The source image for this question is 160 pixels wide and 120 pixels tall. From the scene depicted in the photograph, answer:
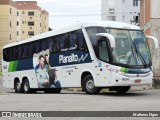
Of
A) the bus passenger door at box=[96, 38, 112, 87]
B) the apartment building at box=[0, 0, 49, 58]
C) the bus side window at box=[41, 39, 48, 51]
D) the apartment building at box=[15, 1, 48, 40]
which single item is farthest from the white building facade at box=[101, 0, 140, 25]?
the bus passenger door at box=[96, 38, 112, 87]

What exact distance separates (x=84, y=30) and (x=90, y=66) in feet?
5.51

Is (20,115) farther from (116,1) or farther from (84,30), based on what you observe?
(116,1)

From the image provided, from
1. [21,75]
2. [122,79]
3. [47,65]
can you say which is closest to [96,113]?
[122,79]

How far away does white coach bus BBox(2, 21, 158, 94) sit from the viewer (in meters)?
18.6

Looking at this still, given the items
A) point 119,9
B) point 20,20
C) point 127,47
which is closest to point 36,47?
point 127,47

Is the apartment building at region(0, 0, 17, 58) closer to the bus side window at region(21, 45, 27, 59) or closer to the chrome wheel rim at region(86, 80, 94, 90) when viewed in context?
the bus side window at region(21, 45, 27, 59)

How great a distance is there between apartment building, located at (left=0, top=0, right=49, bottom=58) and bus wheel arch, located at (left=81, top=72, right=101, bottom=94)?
7703 cm

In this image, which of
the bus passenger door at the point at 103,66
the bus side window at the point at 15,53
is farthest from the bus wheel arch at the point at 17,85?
the bus passenger door at the point at 103,66

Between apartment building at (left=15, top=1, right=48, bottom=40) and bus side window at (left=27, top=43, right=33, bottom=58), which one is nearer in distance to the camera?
bus side window at (left=27, top=43, right=33, bottom=58)

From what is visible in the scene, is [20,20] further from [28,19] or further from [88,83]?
Answer: [88,83]

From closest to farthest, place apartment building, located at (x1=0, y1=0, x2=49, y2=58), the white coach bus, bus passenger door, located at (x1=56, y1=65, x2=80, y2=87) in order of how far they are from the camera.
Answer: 1. the white coach bus
2. bus passenger door, located at (x1=56, y1=65, x2=80, y2=87)
3. apartment building, located at (x1=0, y1=0, x2=49, y2=58)

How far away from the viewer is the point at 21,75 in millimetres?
26609

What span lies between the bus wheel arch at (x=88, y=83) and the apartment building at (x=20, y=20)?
3033 inches

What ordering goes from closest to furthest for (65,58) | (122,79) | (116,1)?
(122,79)
(65,58)
(116,1)
